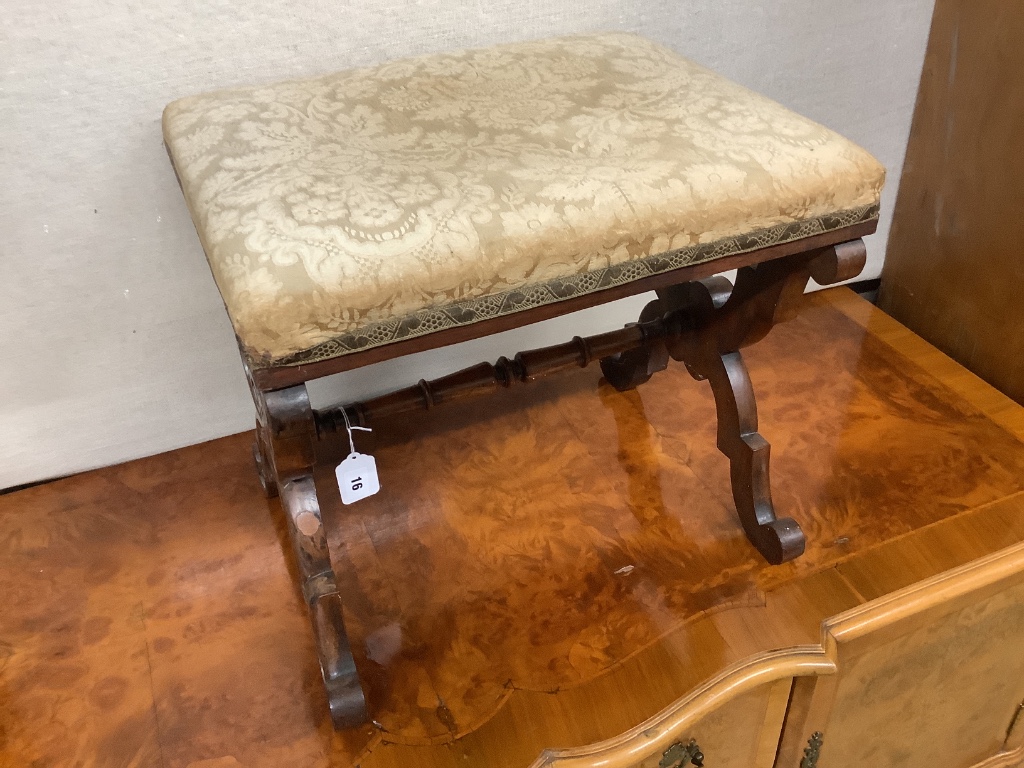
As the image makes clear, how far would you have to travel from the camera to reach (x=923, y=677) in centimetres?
88

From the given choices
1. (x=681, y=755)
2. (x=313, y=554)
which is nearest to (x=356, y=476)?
(x=313, y=554)

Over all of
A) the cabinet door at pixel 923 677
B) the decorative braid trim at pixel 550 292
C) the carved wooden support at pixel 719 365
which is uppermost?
the decorative braid trim at pixel 550 292

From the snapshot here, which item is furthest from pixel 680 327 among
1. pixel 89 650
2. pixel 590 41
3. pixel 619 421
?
pixel 89 650

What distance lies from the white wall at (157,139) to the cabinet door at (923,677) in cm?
58

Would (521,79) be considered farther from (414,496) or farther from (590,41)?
(414,496)

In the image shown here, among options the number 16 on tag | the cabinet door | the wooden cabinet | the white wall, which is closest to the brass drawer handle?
the wooden cabinet

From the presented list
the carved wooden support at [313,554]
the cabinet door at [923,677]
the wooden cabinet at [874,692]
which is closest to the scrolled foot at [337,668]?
the carved wooden support at [313,554]

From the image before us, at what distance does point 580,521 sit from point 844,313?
2.09ft

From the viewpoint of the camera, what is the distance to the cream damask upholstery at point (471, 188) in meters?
0.58

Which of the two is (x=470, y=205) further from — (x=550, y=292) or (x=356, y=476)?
(x=356, y=476)

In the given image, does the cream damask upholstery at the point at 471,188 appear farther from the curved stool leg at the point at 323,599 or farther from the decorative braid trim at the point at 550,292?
the curved stool leg at the point at 323,599

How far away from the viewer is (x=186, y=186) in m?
0.69

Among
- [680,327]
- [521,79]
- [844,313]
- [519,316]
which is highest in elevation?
[521,79]

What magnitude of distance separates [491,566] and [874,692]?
0.41 metres
